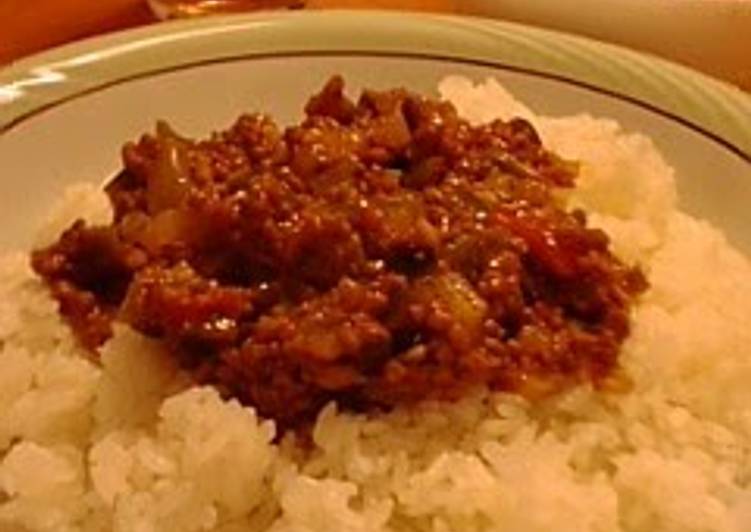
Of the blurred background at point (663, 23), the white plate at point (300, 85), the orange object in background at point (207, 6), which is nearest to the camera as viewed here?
the white plate at point (300, 85)

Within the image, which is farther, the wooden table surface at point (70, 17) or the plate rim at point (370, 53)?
the wooden table surface at point (70, 17)

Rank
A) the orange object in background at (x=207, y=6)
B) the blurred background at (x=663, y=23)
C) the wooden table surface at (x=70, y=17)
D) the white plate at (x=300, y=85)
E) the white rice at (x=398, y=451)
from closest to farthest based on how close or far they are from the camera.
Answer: the white rice at (x=398, y=451)
the white plate at (x=300, y=85)
the blurred background at (x=663, y=23)
the wooden table surface at (x=70, y=17)
the orange object in background at (x=207, y=6)

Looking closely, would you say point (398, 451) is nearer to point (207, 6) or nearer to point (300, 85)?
point (300, 85)

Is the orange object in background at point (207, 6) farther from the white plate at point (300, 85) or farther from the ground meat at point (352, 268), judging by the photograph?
the ground meat at point (352, 268)

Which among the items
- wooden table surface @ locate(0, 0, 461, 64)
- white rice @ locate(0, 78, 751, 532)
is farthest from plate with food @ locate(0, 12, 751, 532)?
wooden table surface @ locate(0, 0, 461, 64)

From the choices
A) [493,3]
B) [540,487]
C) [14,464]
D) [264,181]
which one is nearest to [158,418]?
[14,464]

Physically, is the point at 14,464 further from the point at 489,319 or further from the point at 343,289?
the point at 489,319

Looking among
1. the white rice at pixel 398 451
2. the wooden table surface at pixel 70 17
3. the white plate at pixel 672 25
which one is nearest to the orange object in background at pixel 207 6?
the wooden table surface at pixel 70 17
